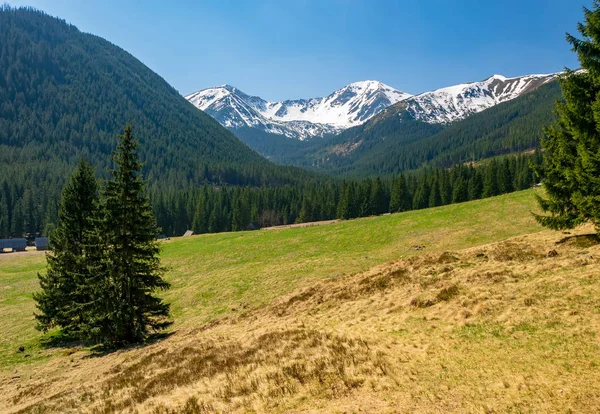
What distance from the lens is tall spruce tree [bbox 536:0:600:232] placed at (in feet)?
62.2

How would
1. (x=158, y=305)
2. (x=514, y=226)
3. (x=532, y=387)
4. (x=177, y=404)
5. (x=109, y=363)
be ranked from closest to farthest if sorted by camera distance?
(x=532, y=387) < (x=177, y=404) < (x=109, y=363) < (x=158, y=305) < (x=514, y=226)

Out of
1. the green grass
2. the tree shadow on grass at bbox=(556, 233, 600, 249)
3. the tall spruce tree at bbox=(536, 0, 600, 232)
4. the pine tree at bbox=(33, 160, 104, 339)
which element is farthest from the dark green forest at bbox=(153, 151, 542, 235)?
the pine tree at bbox=(33, 160, 104, 339)

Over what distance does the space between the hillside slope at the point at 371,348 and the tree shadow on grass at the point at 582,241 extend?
0.12 meters

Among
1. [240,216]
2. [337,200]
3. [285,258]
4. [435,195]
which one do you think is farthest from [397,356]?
[337,200]

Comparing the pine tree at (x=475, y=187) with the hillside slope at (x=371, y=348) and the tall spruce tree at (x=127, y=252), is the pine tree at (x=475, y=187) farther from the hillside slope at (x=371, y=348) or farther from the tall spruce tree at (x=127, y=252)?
the tall spruce tree at (x=127, y=252)

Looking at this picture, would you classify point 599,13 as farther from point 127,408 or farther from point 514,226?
point 127,408

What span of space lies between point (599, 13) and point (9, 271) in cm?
9411

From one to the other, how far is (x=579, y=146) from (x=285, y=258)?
108 feet

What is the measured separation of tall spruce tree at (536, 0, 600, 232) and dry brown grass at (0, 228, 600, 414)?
244 cm

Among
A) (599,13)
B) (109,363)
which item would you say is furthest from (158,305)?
(599,13)

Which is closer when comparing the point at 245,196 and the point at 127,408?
the point at 127,408

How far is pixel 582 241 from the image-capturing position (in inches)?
855

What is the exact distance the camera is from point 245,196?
463 feet

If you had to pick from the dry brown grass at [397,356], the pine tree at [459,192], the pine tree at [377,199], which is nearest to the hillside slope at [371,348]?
the dry brown grass at [397,356]
